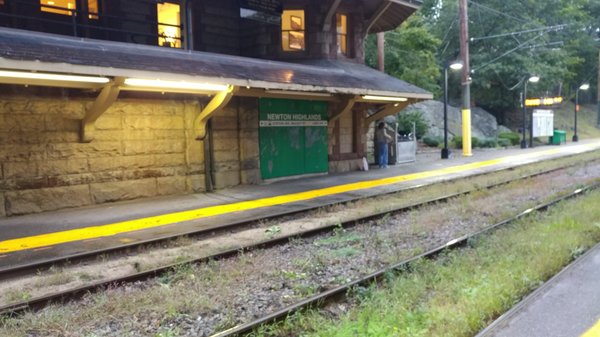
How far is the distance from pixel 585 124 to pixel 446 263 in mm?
56250

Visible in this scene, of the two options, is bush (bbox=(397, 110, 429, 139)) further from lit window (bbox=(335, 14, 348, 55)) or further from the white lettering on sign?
the white lettering on sign

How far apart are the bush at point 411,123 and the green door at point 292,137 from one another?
11.4 m

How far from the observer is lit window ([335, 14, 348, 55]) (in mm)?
17203

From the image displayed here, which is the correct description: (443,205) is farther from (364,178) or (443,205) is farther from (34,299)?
(34,299)

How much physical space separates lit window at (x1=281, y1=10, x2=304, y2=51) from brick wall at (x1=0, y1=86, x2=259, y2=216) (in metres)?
3.30

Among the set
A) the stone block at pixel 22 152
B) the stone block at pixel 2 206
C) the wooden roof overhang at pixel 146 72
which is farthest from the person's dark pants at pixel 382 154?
the stone block at pixel 2 206

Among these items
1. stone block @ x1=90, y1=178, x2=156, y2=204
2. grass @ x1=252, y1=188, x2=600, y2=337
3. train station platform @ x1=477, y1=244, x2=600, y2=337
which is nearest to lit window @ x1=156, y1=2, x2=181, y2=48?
stone block @ x1=90, y1=178, x2=156, y2=204

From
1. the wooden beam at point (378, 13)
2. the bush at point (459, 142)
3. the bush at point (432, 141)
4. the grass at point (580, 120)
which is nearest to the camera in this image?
the wooden beam at point (378, 13)

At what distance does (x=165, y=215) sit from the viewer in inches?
388

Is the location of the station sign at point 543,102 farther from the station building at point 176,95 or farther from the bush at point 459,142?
the station building at point 176,95

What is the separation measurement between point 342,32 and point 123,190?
410 inches

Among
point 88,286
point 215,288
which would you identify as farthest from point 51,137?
point 215,288

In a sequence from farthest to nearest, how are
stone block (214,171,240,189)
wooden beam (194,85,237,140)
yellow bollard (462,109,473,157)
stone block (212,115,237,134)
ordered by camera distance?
yellow bollard (462,109,473,157), stone block (214,171,240,189), stone block (212,115,237,134), wooden beam (194,85,237,140)

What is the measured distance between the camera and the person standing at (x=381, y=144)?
19.3 meters
